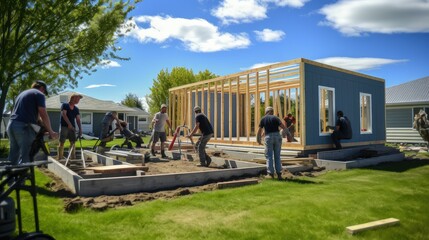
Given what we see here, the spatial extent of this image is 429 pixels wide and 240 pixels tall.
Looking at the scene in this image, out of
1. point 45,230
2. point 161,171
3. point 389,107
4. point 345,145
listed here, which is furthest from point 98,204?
point 389,107

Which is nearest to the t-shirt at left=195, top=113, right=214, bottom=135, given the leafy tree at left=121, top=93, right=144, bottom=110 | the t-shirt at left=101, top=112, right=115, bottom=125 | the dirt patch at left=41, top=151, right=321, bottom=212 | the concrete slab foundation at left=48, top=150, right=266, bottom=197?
the concrete slab foundation at left=48, top=150, right=266, bottom=197

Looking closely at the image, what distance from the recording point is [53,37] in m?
14.4

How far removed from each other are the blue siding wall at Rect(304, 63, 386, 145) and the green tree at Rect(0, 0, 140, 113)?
31.1ft

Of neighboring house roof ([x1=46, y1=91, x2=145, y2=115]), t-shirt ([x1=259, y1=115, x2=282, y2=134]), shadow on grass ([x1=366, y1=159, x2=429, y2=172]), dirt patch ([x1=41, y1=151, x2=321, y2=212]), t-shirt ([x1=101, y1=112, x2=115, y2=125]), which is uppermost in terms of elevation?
neighboring house roof ([x1=46, y1=91, x2=145, y2=115])

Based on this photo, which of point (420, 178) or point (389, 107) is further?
point (389, 107)

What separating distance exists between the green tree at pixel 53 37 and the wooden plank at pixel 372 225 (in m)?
12.4

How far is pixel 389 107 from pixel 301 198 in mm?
18929

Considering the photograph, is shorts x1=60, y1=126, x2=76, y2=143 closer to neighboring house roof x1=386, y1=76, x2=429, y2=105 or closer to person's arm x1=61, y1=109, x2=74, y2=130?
person's arm x1=61, y1=109, x2=74, y2=130

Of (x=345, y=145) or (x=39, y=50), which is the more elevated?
(x=39, y=50)

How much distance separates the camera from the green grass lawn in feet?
12.9

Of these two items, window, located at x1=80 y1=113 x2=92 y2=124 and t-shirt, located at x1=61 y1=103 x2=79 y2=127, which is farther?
window, located at x1=80 y1=113 x2=92 y2=124

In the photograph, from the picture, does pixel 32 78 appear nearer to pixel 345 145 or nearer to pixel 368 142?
pixel 345 145

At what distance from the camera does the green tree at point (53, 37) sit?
12.5 metres

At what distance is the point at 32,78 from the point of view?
15.5 metres
